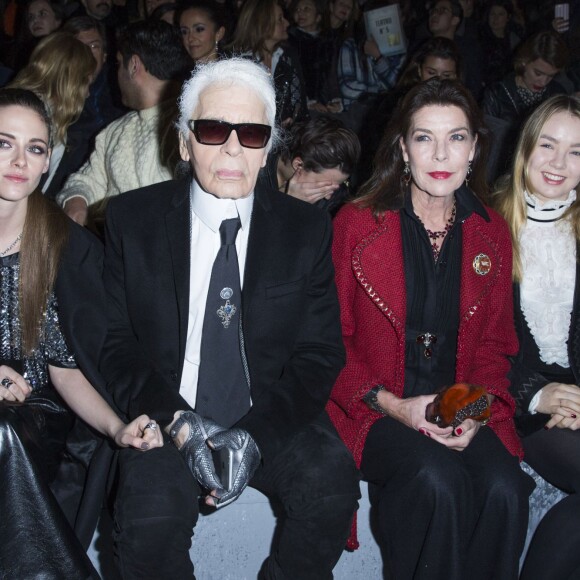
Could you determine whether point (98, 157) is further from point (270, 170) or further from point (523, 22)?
point (523, 22)

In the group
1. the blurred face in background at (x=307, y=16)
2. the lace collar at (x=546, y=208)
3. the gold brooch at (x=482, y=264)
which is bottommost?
the gold brooch at (x=482, y=264)

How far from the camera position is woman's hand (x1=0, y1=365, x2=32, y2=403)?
109 inches

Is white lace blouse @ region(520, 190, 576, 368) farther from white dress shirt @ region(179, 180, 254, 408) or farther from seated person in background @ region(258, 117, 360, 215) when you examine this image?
white dress shirt @ region(179, 180, 254, 408)

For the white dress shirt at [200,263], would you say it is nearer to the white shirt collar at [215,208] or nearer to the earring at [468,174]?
the white shirt collar at [215,208]

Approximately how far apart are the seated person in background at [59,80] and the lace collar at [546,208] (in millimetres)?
2575

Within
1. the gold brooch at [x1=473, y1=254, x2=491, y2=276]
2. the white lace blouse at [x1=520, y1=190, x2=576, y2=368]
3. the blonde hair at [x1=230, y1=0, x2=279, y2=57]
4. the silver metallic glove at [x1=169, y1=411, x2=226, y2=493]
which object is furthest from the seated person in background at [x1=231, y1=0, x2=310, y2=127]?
the silver metallic glove at [x1=169, y1=411, x2=226, y2=493]

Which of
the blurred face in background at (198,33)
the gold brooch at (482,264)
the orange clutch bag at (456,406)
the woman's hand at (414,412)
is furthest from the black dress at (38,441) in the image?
the blurred face in background at (198,33)

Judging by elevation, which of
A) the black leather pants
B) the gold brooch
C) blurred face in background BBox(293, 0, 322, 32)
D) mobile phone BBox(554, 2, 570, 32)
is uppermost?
mobile phone BBox(554, 2, 570, 32)

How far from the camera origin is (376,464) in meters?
2.95

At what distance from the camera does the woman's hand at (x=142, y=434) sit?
2.52 meters

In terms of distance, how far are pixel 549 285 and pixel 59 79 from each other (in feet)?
9.57

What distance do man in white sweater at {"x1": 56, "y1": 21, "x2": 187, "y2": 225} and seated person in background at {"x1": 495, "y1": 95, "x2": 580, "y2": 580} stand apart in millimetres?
1707

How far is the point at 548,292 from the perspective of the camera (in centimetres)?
342

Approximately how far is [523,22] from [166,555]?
801 cm
